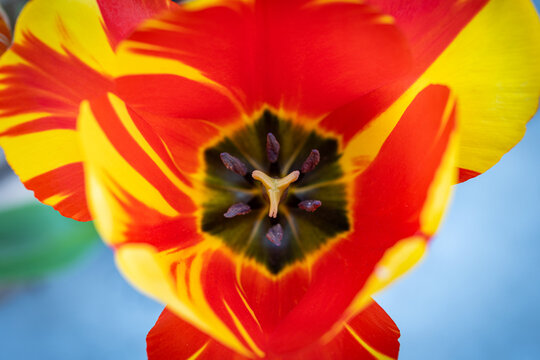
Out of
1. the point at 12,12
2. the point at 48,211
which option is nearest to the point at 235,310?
the point at 12,12

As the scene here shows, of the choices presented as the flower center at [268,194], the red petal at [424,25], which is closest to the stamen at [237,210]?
the flower center at [268,194]

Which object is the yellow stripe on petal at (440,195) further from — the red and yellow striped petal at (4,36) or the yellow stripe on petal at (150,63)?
the red and yellow striped petal at (4,36)

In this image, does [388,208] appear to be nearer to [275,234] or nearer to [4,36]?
[275,234]

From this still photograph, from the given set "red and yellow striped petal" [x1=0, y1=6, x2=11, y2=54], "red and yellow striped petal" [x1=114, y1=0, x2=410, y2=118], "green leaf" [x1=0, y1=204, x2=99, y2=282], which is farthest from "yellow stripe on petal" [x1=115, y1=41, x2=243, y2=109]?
"green leaf" [x1=0, y1=204, x2=99, y2=282]

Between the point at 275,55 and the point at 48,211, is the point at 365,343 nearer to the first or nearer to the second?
the point at 275,55

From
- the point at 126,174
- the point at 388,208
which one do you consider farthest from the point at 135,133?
the point at 388,208
